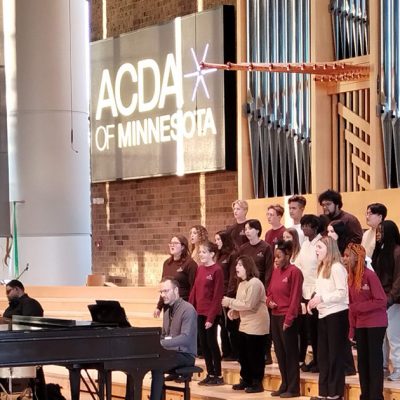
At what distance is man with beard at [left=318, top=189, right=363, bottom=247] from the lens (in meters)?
8.03

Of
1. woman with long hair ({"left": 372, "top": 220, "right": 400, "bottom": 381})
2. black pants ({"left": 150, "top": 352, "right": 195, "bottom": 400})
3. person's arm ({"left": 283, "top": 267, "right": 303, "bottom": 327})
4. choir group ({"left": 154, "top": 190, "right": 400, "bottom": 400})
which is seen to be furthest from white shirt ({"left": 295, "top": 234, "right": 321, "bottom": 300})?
black pants ({"left": 150, "top": 352, "right": 195, "bottom": 400})

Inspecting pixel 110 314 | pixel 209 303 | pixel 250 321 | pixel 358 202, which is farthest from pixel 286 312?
pixel 358 202

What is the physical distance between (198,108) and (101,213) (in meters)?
2.33

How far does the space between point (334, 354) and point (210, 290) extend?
4.90 ft

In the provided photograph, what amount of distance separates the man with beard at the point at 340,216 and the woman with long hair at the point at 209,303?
3.36ft

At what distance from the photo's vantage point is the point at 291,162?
1031 centimetres

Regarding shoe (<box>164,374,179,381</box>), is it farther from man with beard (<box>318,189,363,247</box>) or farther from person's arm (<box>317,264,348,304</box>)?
man with beard (<box>318,189,363,247</box>)

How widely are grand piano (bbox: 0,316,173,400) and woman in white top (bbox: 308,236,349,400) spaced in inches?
44.9

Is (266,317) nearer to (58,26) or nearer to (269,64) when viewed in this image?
(269,64)

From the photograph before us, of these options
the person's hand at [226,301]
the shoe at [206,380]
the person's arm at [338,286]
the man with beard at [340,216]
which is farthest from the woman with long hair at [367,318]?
the shoe at [206,380]

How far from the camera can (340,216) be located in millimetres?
8250

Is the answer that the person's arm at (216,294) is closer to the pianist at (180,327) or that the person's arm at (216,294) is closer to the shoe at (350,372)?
the pianist at (180,327)

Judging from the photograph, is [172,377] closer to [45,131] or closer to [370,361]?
[370,361]

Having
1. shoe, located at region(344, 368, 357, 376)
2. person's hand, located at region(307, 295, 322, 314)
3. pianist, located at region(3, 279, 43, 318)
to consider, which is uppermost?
person's hand, located at region(307, 295, 322, 314)
